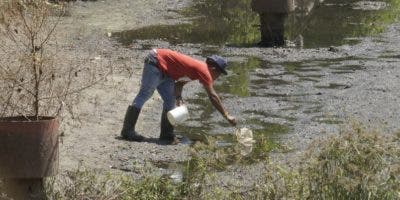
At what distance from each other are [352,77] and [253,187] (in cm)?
768

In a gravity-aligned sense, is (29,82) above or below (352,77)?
above

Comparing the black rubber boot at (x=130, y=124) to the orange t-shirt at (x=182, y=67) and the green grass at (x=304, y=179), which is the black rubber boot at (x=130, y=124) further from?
the green grass at (x=304, y=179)

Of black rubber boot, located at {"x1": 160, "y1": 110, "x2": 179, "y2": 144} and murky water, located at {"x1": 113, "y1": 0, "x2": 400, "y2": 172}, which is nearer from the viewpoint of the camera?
black rubber boot, located at {"x1": 160, "y1": 110, "x2": 179, "y2": 144}

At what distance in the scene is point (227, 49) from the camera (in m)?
16.8

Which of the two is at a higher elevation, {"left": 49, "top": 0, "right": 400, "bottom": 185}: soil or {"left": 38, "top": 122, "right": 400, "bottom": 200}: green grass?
{"left": 38, "top": 122, "right": 400, "bottom": 200}: green grass

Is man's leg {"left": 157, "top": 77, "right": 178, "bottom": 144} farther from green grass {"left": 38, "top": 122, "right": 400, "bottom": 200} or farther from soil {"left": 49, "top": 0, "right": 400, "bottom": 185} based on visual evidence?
green grass {"left": 38, "top": 122, "right": 400, "bottom": 200}

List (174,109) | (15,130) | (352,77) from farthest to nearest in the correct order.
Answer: (352,77) < (174,109) < (15,130)

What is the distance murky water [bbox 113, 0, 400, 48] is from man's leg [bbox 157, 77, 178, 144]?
7280 mm

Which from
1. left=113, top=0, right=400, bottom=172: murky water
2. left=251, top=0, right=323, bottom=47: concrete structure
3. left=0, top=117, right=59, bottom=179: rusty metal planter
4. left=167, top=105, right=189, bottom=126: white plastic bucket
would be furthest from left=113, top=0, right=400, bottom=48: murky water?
left=0, top=117, right=59, bottom=179: rusty metal planter

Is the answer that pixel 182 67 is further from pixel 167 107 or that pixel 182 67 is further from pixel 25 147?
pixel 25 147

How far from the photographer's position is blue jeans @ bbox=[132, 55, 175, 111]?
10.0 meters

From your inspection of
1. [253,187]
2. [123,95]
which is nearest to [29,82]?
[253,187]

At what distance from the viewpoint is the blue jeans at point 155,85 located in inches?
394

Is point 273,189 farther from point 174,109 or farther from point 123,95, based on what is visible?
point 123,95
